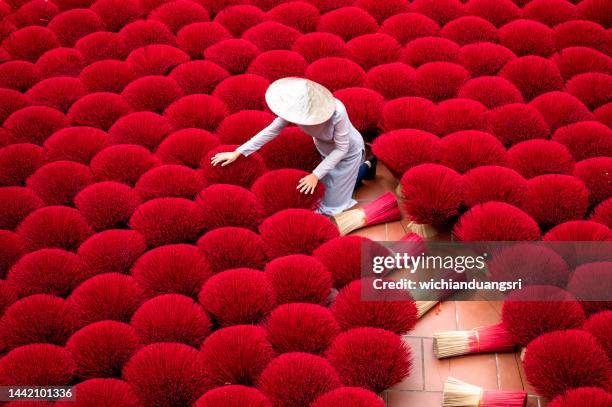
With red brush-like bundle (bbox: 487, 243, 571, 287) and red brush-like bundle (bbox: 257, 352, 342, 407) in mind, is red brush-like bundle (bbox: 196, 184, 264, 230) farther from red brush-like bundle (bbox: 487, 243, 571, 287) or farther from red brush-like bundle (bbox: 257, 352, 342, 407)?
red brush-like bundle (bbox: 487, 243, 571, 287)

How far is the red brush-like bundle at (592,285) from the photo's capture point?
128 centimetres

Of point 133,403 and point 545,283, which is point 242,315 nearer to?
point 133,403

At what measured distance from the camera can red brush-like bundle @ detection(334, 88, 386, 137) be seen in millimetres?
1663

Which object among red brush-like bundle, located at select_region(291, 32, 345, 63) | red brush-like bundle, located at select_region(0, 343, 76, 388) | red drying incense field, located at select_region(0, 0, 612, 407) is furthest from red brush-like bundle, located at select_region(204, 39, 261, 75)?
red brush-like bundle, located at select_region(0, 343, 76, 388)

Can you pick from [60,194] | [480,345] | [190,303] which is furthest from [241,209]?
[480,345]

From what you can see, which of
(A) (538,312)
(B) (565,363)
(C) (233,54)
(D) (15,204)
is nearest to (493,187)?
(A) (538,312)

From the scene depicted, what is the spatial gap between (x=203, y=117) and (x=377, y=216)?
459 millimetres

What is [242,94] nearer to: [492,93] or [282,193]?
[282,193]

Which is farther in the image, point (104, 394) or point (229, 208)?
point (229, 208)

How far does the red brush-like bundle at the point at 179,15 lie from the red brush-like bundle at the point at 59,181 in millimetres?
587

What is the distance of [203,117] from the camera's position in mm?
1640

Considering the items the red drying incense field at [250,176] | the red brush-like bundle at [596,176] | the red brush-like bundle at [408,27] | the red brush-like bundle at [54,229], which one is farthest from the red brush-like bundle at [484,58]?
the red brush-like bundle at [54,229]

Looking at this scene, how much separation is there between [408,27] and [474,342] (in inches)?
36.2

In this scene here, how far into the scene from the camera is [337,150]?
1.48 m
